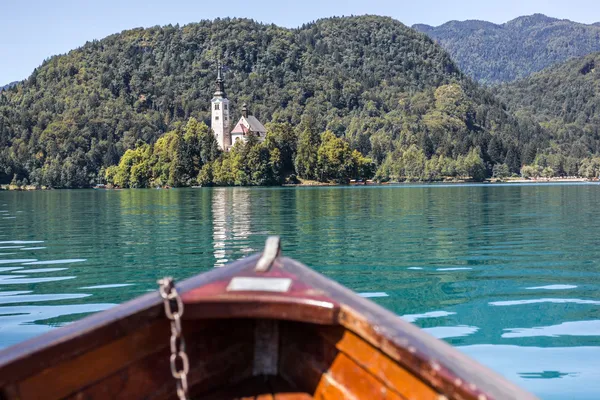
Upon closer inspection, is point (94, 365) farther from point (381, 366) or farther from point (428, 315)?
point (428, 315)

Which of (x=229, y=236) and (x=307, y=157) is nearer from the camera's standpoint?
(x=229, y=236)

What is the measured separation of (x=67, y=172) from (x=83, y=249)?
137882mm

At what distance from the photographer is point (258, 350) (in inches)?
192

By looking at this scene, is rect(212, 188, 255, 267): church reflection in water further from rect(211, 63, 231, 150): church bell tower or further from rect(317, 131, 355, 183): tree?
rect(211, 63, 231, 150): church bell tower

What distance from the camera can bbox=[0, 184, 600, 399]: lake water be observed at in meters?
9.67

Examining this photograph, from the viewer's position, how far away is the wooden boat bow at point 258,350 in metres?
3.76

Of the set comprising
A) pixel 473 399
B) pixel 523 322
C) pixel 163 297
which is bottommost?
pixel 523 322

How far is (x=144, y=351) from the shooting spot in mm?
4316

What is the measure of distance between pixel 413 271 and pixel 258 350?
12332mm

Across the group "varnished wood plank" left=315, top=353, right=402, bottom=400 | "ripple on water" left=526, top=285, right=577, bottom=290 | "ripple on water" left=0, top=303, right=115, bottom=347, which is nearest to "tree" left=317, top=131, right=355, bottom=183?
"ripple on water" left=526, top=285, right=577, bottom=290

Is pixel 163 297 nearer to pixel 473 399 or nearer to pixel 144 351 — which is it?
pixel 144 351

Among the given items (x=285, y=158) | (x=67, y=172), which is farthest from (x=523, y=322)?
(x=67, y=172)

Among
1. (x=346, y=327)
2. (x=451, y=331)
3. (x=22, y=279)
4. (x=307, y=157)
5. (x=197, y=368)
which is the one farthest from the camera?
(x=307, y=157)

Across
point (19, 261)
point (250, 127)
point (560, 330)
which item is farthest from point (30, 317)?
point (250, 127)
